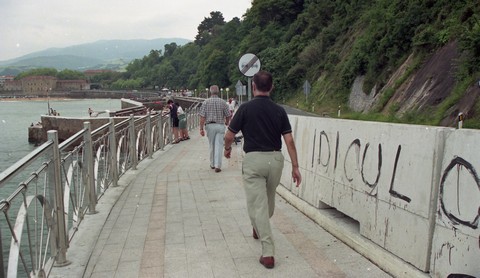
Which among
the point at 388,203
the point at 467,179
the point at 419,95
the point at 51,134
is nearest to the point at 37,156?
the point at 51,134

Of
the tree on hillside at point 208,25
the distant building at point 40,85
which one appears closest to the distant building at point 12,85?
the distant building at point 40,85

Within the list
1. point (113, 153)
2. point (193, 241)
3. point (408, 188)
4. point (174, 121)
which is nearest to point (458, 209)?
point (408, 188)

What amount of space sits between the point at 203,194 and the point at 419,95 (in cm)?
1597

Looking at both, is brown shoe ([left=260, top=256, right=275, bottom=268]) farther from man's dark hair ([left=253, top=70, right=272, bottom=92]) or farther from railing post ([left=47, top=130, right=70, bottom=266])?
railing post ([left=47, top=130, right=70, bottom=266])

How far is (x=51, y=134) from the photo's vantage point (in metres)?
3.92

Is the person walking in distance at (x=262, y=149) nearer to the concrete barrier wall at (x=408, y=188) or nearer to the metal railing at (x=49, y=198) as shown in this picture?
the concrete barrier wall at (x=408, y=188)

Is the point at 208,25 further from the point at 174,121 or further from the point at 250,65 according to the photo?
the point at 250,65

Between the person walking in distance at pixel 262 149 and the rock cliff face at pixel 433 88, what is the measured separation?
12.3 m

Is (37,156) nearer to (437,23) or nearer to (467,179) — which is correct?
(467,179)

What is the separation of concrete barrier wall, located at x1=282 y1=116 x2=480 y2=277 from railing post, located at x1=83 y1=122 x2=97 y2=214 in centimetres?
296

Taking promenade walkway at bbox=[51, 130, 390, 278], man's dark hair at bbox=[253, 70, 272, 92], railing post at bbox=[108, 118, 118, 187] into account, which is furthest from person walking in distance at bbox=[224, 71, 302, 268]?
railing post at bbox=[108, 118, 118, 187]

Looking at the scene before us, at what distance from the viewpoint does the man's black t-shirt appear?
3908 millimetres

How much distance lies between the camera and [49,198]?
3791 mm

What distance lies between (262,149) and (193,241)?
4.79ft
